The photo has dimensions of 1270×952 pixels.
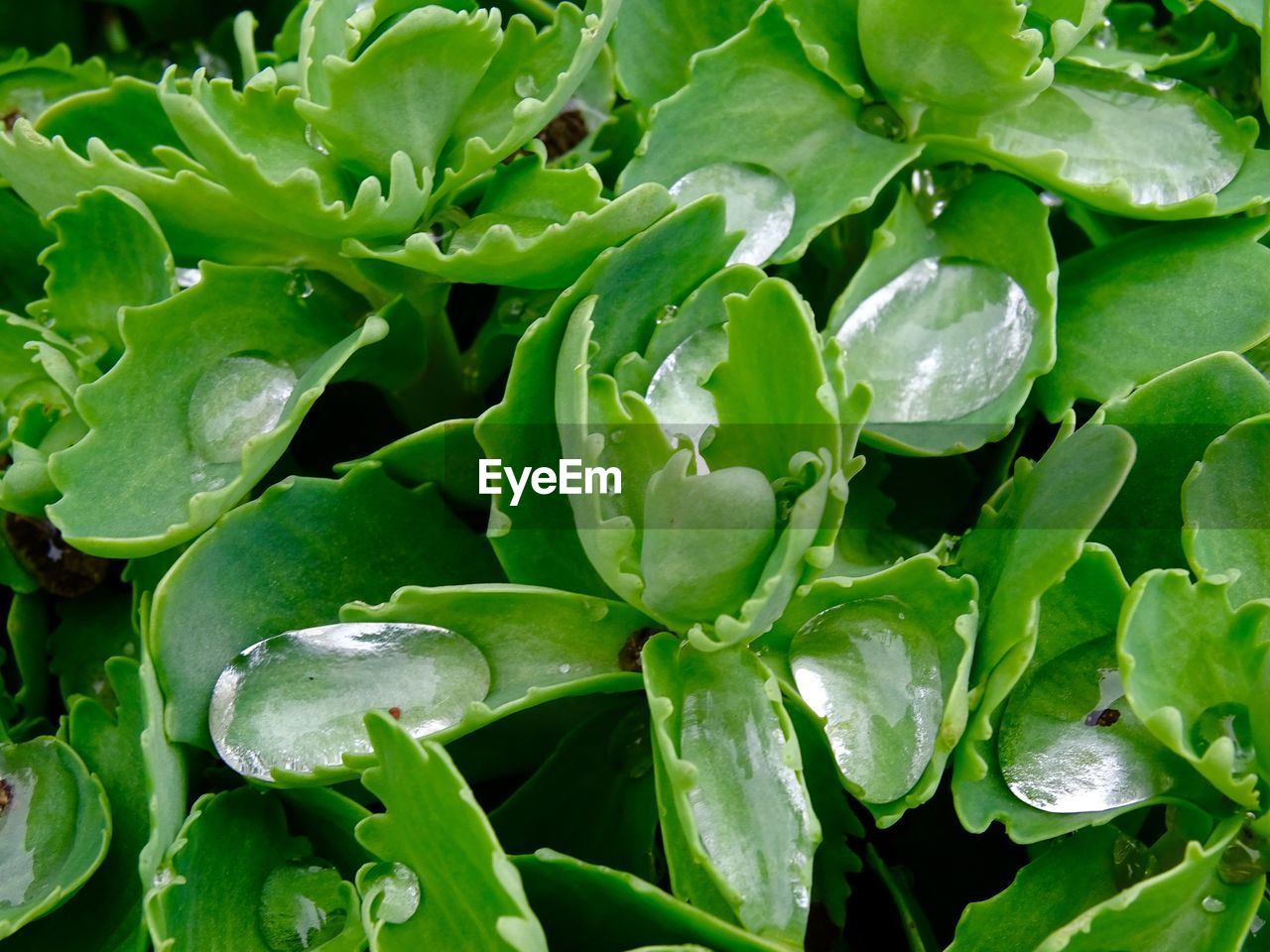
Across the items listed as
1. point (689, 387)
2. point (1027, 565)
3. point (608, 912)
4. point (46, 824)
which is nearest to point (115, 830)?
point (46, 824)

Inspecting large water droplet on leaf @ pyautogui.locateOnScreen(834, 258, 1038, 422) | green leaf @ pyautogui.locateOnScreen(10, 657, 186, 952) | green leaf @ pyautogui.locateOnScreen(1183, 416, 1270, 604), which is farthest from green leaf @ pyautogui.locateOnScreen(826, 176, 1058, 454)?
green leaf @ pyautogui.locateOnScreen(10, 657, 186, 952)

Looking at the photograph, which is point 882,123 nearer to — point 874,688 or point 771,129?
point 771,129

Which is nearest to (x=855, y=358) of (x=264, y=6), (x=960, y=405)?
(x=960, y=405)

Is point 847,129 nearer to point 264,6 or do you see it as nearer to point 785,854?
point 785,854

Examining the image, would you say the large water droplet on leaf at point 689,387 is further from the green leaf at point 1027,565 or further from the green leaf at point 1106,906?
the green leaf at point 1106,906

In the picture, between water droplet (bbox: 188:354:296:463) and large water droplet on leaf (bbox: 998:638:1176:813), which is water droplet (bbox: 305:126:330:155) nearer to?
water droplet (bbox: 188:354:296:463)
